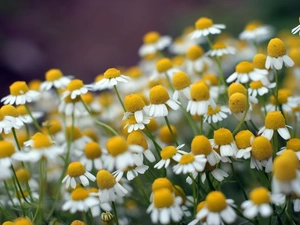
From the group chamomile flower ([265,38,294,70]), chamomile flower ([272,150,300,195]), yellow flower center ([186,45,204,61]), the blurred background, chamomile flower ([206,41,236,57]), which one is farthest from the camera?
the blurred background

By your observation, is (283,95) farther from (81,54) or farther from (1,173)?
(81,54)

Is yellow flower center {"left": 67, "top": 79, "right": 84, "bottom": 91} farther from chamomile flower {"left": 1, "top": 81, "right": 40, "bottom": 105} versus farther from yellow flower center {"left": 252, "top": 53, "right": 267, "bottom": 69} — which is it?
yellow flower center {"left": 252, "top": 53, "right": 267, "bottom": 69}

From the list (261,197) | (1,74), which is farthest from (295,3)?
(261,197)

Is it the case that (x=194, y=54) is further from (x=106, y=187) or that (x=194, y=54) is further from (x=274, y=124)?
(x=106, y=187)

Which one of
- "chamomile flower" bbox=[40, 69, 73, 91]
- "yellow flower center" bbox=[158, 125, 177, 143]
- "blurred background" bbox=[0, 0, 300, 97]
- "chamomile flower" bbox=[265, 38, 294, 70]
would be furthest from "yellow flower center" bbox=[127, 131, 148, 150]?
"blurred background" bbox=[0, 0, 300, 97]

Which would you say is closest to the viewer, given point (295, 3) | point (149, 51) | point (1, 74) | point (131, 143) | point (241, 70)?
point (131, 143)

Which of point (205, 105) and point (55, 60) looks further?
point (55, 60)
